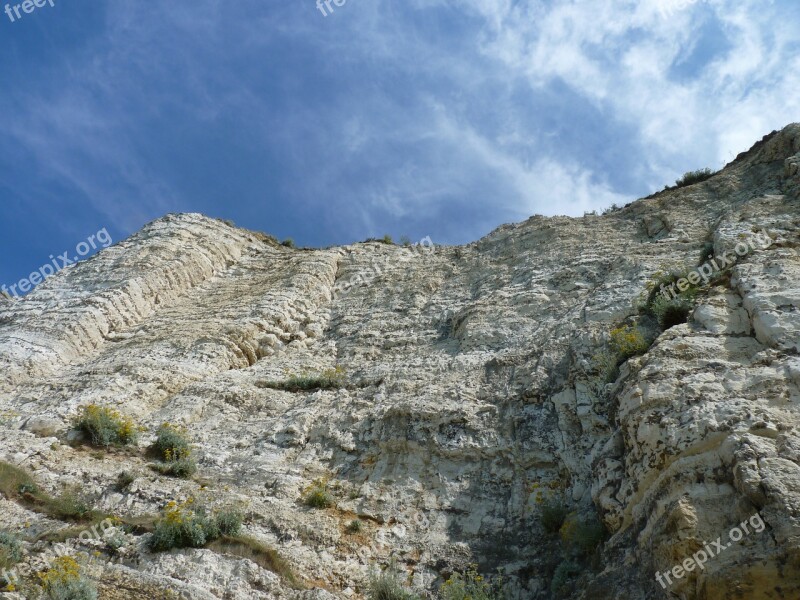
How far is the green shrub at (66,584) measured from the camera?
559cm

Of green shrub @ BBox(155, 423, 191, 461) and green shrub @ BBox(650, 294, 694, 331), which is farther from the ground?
green shrub @ BBox(650, 294, 694, 331)

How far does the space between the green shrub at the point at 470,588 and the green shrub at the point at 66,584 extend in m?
3.03

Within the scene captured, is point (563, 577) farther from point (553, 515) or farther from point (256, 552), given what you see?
point (256, 552)

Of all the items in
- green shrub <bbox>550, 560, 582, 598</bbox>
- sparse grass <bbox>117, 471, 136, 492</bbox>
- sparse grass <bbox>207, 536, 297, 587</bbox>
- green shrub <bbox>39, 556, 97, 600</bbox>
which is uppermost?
sparse grass <bbox>117, 471, 136, 492</bbox>

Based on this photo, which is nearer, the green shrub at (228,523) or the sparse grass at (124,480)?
the green shrub at (228,523)

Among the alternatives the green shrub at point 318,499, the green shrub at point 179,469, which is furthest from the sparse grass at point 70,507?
the green shrub at point 318,499

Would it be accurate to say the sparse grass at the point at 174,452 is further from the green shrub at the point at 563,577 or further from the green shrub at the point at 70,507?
the green shrub at the point at 563,577

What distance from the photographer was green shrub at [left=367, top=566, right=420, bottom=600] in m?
6.50

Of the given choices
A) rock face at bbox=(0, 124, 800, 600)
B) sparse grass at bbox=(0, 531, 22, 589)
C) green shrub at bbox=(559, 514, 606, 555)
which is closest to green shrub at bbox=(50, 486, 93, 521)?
rock face at bbox=(0, 124, 800, 600)

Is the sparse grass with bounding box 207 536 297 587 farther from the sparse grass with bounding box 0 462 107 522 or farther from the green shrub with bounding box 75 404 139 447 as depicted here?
the green shrub with bounding box 75 404 139 447

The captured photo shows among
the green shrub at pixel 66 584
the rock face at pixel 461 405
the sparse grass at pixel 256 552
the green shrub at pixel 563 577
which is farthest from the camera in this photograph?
the sparse grass at pixel 256 552

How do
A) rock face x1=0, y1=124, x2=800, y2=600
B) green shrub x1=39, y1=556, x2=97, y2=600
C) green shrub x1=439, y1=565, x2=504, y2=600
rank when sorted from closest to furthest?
green shrub x1=39, y1=556, x2=97, y2=600 < rock face x1=0, y1=124, x2=800, y2=600 < green shrub x1=439, y1=565, x2=504, y2=600

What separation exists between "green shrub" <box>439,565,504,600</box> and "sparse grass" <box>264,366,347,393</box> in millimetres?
4504

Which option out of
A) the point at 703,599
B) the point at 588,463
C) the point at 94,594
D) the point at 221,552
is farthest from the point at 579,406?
the point at 94,594
